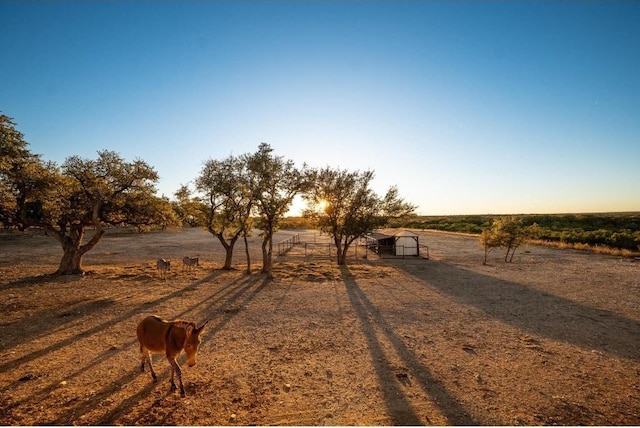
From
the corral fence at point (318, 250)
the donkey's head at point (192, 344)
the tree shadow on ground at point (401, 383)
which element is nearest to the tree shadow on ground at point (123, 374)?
the donkey's head at point (192, 344)

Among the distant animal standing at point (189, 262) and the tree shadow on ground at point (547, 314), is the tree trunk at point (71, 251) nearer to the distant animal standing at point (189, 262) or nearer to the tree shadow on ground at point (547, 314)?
the distant animal standing at point (189, 262)

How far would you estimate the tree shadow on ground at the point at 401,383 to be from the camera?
7434 millimetres

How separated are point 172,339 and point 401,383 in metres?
6.56

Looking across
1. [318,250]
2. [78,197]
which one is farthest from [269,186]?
[318,250]

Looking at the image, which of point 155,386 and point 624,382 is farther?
point 624,382

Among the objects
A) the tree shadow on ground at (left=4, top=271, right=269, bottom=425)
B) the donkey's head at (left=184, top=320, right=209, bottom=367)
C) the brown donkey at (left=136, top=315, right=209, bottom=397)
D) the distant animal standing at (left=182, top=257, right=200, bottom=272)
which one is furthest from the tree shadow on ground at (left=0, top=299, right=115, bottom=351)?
the distant animal standing at (left=182, top=257, right=200, bottom=272)

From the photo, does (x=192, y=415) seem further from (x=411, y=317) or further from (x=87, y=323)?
(x=411, y=317)

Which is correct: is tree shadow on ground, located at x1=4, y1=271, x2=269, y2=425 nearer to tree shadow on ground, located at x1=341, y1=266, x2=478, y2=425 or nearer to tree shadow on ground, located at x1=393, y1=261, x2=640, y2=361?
tree shadow on ground, located at x1=341, y1=266, x2=478, y2=425

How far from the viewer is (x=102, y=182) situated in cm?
2278

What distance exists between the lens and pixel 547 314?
53.7 feet

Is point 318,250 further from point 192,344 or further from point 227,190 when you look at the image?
point 192,344

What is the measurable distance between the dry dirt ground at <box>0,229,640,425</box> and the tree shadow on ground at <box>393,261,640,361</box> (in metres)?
0.11

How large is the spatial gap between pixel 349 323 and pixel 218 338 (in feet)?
19.4

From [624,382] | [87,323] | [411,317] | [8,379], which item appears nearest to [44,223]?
[87,323]
